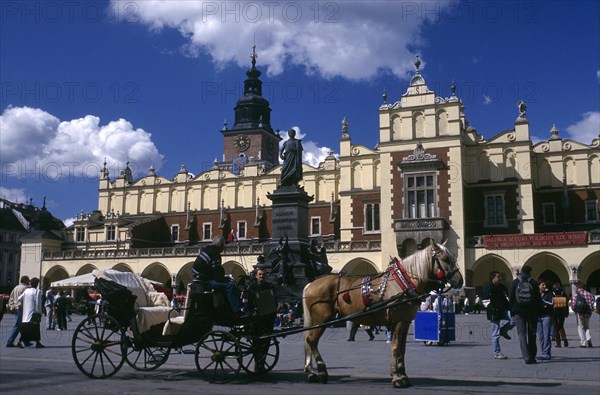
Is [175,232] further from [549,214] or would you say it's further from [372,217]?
[549,214]

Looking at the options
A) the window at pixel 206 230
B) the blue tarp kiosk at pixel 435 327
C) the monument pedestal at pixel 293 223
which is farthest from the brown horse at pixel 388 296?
the window at pixel 206 230

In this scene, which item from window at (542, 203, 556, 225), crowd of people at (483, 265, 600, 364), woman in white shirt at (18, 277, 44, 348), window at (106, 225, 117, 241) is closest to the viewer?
crowd of people at (483, 265, 600, 364)

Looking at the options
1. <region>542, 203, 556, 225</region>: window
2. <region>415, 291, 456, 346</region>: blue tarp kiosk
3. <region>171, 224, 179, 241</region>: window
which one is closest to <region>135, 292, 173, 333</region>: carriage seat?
<region>415, 291, 456, 346</region>: blue tarp kiosk

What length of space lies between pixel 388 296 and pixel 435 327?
721cm

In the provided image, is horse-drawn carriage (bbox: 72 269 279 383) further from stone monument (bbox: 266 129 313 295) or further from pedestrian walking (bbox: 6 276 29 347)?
stone monument (bbox: 266 129 313 295)

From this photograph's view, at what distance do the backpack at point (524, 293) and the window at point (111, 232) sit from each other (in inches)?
1907

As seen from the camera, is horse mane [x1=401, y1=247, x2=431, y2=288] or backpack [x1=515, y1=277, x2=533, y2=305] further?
backpack [x1=515, y1=277, x2=533, y2=305]

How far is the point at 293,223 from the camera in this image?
2102cm

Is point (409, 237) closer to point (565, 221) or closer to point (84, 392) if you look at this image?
point (565, 221)

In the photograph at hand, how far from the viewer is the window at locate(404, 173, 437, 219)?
41.3 meters

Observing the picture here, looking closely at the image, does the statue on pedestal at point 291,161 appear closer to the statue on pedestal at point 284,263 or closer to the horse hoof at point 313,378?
the statue on pedestal at point 284,263

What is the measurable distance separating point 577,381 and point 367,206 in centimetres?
3675

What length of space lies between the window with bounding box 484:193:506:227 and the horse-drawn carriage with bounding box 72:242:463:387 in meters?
34.7

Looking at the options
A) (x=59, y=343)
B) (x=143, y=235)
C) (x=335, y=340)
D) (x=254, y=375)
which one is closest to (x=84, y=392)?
(x=254, y=375)
